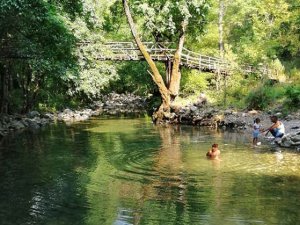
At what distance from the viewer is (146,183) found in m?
12.8

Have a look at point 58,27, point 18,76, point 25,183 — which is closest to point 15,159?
point 25,183

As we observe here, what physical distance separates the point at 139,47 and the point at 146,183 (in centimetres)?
1912

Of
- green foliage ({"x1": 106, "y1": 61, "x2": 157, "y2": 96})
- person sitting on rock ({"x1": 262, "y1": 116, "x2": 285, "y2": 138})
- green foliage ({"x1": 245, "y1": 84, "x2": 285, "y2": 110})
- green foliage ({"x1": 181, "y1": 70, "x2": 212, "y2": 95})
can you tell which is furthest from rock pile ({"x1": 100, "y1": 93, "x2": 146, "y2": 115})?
person sitting on rock ({"x1": 262, "y1": 116, "x2": 285, "y2": 138})

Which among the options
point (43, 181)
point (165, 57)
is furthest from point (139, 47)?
point (43, 181)

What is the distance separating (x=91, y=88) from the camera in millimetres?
34531

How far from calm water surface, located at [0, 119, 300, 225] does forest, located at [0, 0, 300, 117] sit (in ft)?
15.0

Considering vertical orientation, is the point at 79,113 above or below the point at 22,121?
above

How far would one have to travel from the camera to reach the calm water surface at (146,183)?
9.87m

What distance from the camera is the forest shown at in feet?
66.0

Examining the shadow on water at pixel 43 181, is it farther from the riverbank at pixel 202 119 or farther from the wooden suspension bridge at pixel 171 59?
the wooden suspension bridge at pixel 171 59

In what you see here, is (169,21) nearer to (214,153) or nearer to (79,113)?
(79,113)

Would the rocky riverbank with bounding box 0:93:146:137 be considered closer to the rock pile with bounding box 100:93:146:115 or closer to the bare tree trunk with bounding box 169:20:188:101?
the rock pile with bounding box 100:93:146:115

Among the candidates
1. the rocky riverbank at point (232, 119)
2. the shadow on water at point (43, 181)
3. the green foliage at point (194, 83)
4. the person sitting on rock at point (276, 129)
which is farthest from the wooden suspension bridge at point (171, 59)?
the shadow on water at point (43, 181)

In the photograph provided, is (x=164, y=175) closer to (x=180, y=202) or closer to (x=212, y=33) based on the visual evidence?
(x=180, y=202)
